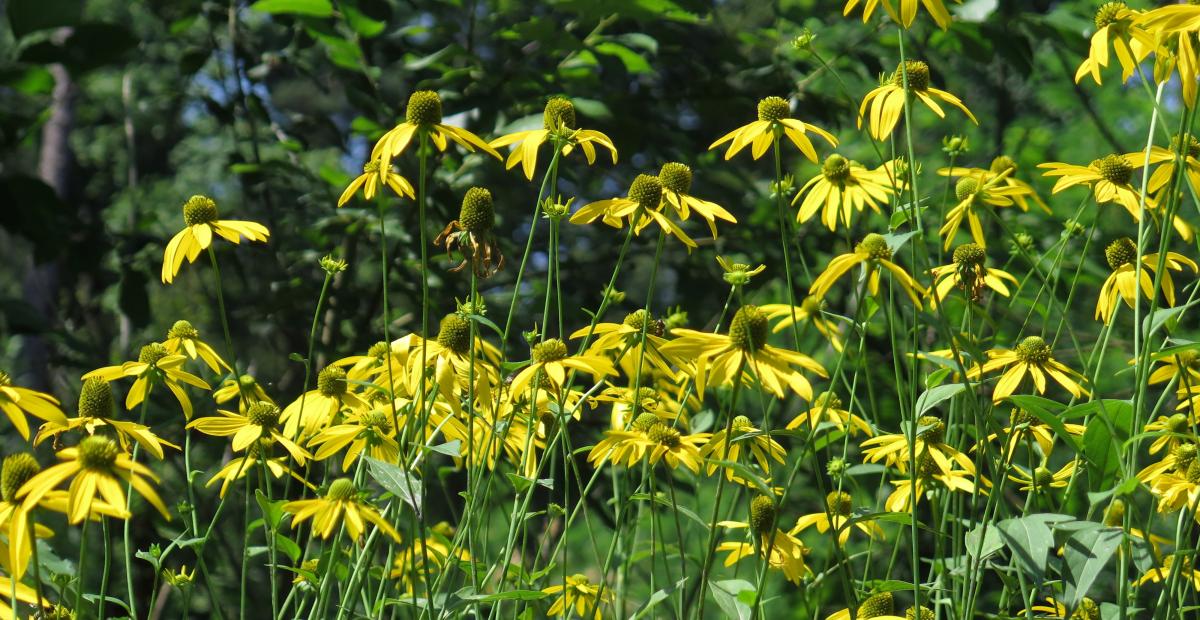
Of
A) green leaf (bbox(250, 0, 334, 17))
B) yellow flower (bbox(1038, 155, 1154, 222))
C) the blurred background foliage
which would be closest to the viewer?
yellow flower (bbox(1038, 155, 1154, 222))

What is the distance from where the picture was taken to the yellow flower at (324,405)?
5.22 feet

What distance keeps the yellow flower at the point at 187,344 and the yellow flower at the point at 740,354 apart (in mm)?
Answer: 785

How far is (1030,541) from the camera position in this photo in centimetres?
108

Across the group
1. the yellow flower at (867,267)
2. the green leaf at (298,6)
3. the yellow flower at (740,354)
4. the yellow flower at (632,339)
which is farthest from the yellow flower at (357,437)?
the green leaf at (298,6)

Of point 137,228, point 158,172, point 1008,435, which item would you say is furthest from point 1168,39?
point 158,172

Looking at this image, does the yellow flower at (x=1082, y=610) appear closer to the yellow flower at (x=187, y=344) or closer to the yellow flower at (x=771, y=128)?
the yellow flower at (x=771, y=128)

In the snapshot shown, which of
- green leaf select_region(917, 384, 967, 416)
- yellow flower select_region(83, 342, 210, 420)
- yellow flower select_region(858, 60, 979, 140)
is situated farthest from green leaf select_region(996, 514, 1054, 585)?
yellow flower select_region(83, 342, 210, 420)

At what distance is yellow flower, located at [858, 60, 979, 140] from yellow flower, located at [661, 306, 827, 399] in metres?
0.39

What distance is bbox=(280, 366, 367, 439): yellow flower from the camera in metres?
1.59

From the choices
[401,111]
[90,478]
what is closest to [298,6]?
[401,111]

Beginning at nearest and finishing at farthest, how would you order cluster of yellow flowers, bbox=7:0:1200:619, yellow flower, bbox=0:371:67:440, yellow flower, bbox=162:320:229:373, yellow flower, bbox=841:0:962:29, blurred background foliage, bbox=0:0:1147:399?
yellow flower, bbox=0:371:67:440
cluster of yellow flowers, bbox=7:0:1200:619
yellow flower, bbox=841:0:962:29
yellow flower, bbox=162:320:229:373
blurred background foliage, bbox=0:0:1147:399

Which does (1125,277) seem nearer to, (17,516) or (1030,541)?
(1030,541)

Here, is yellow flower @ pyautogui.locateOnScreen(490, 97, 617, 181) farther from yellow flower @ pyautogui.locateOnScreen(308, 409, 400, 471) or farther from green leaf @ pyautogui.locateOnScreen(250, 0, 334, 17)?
green leaf @ pyautogui.locateOnScreen(250, 0, 334, 17)

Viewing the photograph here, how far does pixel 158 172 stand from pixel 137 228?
14.7ft
